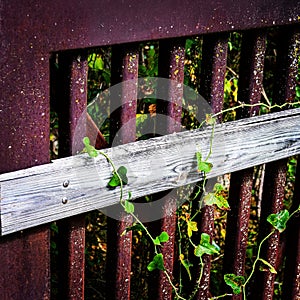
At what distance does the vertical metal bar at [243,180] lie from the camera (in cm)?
231

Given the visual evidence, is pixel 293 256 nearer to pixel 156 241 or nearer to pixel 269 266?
pixel 269 266

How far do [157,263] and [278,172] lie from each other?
68 cm

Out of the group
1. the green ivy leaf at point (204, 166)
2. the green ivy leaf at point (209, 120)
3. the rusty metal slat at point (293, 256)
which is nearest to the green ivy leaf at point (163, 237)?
the green ivy leaf at point (204, 166)

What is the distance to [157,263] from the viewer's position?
86.6 inches

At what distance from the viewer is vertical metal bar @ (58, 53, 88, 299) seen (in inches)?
74.6

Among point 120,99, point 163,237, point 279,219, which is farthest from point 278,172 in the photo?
point 120,99

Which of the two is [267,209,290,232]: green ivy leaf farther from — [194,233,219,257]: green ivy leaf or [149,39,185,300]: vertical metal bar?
[149,39,185,300]: vertical metal bar

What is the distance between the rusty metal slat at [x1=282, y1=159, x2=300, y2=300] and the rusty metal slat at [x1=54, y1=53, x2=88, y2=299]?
3.50 ft

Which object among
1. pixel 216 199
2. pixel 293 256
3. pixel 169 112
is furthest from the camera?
pixel 293 256

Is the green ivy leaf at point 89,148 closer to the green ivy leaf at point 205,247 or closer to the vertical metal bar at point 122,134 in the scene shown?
the vertical metal bar at point 122,134

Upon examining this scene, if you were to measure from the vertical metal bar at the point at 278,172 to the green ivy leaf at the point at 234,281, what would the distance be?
0.89ft

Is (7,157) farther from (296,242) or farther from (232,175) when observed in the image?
(296,242)

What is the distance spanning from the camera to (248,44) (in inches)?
90.8

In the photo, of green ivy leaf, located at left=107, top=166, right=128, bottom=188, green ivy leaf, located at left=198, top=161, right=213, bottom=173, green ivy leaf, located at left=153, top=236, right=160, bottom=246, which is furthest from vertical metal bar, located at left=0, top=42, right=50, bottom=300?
green ivy leaf, located at left=198, top=161, right=213, bottom=173
